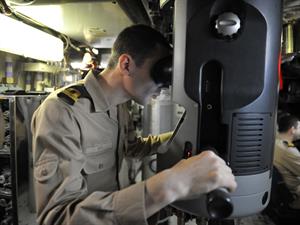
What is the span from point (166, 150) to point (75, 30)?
1.53 m

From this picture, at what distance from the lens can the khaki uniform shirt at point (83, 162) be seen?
612 millimetres

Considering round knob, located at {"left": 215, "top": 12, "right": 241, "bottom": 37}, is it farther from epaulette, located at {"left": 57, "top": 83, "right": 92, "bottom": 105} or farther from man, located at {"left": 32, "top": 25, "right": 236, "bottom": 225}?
epaulette, located at {"left": 57, "top": 83, "right": 92, "bottom": 105}

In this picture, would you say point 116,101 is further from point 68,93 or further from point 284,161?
point 284,161

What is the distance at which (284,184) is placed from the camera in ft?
8.82

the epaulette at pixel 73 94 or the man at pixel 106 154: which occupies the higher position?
the epaulette at pixel 73 94

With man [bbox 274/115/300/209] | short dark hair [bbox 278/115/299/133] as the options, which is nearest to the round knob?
man [bbox 274/115/300/209]

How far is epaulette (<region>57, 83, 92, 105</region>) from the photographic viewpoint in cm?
83

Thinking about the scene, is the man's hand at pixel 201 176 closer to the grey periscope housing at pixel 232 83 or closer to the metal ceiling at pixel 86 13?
the grey periscope housing at pixel 232 83

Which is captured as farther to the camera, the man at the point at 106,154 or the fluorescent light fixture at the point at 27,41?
the fluorescent light fixture at the point at 27,41

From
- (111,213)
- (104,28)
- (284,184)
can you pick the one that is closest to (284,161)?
(284,184)

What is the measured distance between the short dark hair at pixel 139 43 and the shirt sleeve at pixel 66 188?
0.28m

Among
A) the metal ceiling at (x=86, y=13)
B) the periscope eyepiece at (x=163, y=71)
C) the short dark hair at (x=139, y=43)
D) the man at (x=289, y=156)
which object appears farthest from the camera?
the man at (x=289, y=156)

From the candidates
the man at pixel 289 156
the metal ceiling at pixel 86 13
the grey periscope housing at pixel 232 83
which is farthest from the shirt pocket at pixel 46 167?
the man at pixel 289 156

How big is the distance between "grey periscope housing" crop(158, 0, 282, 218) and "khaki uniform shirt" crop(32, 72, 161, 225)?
196 mm
